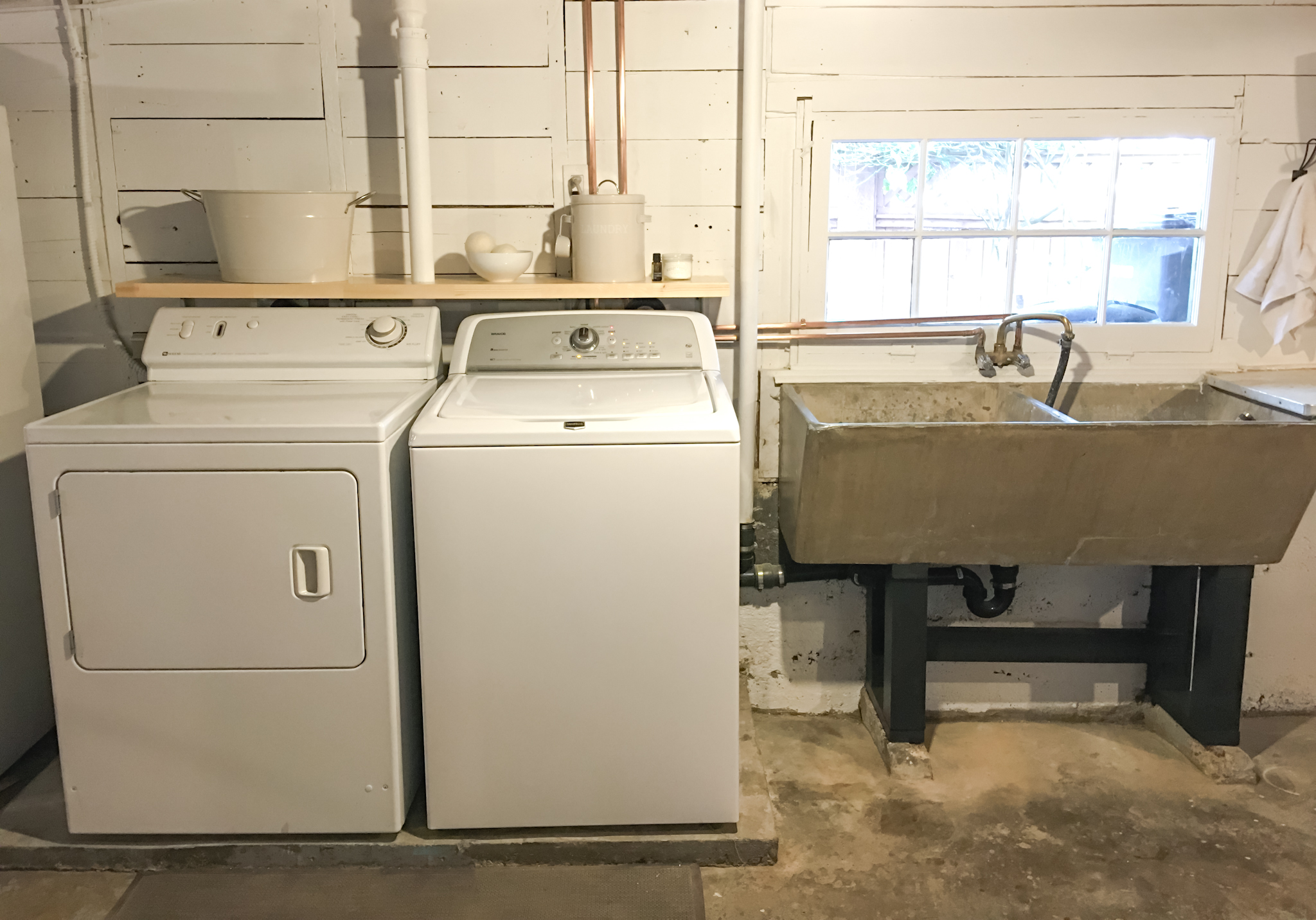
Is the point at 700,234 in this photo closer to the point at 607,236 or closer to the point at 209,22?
the point at 607,236

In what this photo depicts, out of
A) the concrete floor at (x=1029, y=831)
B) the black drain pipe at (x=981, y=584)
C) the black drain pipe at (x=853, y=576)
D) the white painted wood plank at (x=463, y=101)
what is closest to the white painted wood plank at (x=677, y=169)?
the white painted wood plank at (x=463, y=101)

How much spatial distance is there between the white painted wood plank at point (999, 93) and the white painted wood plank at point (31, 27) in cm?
173

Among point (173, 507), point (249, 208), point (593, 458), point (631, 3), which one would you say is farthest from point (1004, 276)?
point (173, 507)

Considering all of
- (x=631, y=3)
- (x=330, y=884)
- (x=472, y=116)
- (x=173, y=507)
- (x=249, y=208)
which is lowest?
(x=330, y=884)

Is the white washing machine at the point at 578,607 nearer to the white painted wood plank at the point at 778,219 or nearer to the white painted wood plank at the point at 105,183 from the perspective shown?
the white painted wood plank at the point at 778,219

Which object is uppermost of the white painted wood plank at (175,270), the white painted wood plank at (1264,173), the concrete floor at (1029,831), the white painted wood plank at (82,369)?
the white painted wood plank at (1264,173)

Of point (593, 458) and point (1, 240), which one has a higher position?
point (1, 240)

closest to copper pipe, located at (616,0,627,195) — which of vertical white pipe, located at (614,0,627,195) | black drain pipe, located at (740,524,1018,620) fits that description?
vertical white pipe, located at (614,0,627,195)

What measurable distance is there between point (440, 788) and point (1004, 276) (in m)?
1.85

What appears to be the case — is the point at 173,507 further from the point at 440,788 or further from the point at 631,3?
the point at 631,3

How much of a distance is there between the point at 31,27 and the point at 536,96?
47.9 inches

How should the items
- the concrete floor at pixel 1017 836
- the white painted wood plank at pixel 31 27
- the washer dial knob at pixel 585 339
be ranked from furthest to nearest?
the white painted wood plank at pixel 31 27 → the washer dial knob at pixel 585 339 → the concrete floor at pixel 1017 836

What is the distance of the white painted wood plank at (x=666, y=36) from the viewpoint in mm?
2436

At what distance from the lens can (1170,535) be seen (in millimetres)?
2178
